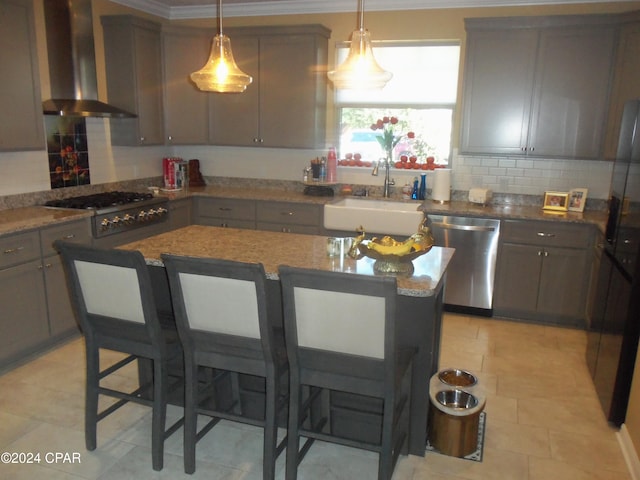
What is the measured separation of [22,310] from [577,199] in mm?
4345

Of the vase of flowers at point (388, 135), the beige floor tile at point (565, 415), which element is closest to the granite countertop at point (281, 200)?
the vase of flowers at point (388, 135)

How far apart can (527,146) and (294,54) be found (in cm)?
225

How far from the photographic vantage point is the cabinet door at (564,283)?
163 inches

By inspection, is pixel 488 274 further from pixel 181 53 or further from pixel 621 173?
pixel 181 53

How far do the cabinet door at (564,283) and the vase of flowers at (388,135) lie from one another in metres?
1.62

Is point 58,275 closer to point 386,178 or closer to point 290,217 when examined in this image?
point 290,217

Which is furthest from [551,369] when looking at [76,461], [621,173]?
[76,461]

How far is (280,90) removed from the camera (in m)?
4.97

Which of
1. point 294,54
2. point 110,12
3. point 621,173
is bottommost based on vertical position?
point 621,173

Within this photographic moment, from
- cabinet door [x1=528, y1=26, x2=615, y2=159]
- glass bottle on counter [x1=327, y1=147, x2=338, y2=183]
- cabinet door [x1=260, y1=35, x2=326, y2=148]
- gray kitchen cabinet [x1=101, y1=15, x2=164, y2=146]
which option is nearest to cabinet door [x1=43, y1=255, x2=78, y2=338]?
gray kitchen cabinet [x1=101, y1=15, x2=164, y2=146]

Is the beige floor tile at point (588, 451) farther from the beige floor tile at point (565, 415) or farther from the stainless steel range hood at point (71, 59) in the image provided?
the stainless steel range hood at point (71, 59)

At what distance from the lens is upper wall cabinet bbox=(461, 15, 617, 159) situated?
4074 millimetres

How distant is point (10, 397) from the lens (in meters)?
3.07

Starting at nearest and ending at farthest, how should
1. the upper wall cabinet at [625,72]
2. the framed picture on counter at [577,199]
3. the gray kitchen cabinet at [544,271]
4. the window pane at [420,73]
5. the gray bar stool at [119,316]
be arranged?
the gray bar stool at [119,316] → the upper wall cabinet at [625,72] → the gray kitchen cabinet at [544,271] → the framed picture on counter at [577,199] → the window pane at [420,73]
